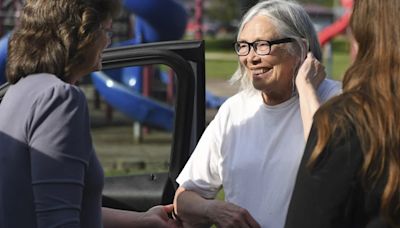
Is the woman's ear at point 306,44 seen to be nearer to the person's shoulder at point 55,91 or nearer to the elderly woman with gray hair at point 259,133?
the elderly woman with gray hair at point 259,133

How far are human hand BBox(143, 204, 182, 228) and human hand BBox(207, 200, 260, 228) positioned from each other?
0.17m

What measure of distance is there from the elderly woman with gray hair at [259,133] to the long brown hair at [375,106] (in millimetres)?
823

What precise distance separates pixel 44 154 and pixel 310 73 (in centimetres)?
92

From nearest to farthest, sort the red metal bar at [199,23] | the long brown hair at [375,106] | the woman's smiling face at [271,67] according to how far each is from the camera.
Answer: the long brown hair at [375,106] < the woman's smiling face at [271,67] < the red metal bar at [199,23]

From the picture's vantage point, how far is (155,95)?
1459 cm

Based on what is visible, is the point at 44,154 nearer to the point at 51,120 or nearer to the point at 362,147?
the point at 51,120

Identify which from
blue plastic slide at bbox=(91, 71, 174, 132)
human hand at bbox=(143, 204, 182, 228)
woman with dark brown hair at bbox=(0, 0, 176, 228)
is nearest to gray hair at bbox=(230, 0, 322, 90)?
human hand at bbox=(143, 204, 182, 228)

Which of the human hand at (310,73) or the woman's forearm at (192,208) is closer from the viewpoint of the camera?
the human hand at (310,73)

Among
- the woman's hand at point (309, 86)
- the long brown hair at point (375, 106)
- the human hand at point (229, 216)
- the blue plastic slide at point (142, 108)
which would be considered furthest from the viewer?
the blue plastic slide at point (142, 108)

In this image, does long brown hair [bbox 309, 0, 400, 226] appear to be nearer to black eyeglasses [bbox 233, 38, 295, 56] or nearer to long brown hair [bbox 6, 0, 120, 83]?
long brown hair [bbox 6, 0, 120, 83]

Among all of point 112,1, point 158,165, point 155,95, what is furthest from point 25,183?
point 155,95

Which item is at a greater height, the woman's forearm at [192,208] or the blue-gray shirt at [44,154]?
the blue-gray shirt at [44,154]

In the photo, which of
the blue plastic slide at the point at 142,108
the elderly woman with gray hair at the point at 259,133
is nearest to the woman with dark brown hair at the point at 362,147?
the elderly woman with gray hair at the point at 259,133

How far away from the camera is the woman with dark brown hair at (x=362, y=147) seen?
1.98m
